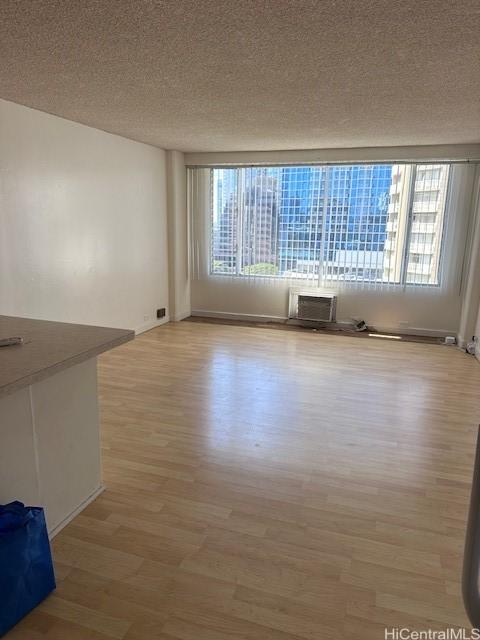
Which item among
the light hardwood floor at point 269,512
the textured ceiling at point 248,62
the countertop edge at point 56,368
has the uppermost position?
the textured ceiling at point 248,62

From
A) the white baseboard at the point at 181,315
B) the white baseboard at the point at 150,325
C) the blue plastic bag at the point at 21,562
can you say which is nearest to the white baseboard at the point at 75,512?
the blue plastic bag at the point at 21,562

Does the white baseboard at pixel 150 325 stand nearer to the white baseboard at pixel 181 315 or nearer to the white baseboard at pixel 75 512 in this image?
the white baseboard at pixel 181 315

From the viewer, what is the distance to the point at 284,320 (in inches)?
252

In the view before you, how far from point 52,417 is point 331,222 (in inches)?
190

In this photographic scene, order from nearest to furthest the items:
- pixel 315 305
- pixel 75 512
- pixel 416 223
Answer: pixel 75 512
pixel 416 223
pixel 315 305

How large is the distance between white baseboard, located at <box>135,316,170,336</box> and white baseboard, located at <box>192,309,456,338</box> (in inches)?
28.2

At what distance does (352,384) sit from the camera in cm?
398

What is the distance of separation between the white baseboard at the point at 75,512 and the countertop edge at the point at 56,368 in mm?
844

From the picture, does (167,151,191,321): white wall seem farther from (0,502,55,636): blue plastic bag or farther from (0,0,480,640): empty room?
(0,502,55,636): blue plastic bag

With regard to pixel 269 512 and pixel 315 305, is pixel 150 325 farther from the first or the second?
pixel 269 512

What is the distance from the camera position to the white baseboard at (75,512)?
1.97 metres

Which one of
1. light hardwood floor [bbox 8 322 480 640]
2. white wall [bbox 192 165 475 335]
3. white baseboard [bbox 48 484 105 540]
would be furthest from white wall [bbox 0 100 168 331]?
white baseboard [bbox 48 484 105 540]

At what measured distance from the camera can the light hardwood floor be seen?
5.24 ft

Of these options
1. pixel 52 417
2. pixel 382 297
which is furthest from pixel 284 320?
pixel 52 417
